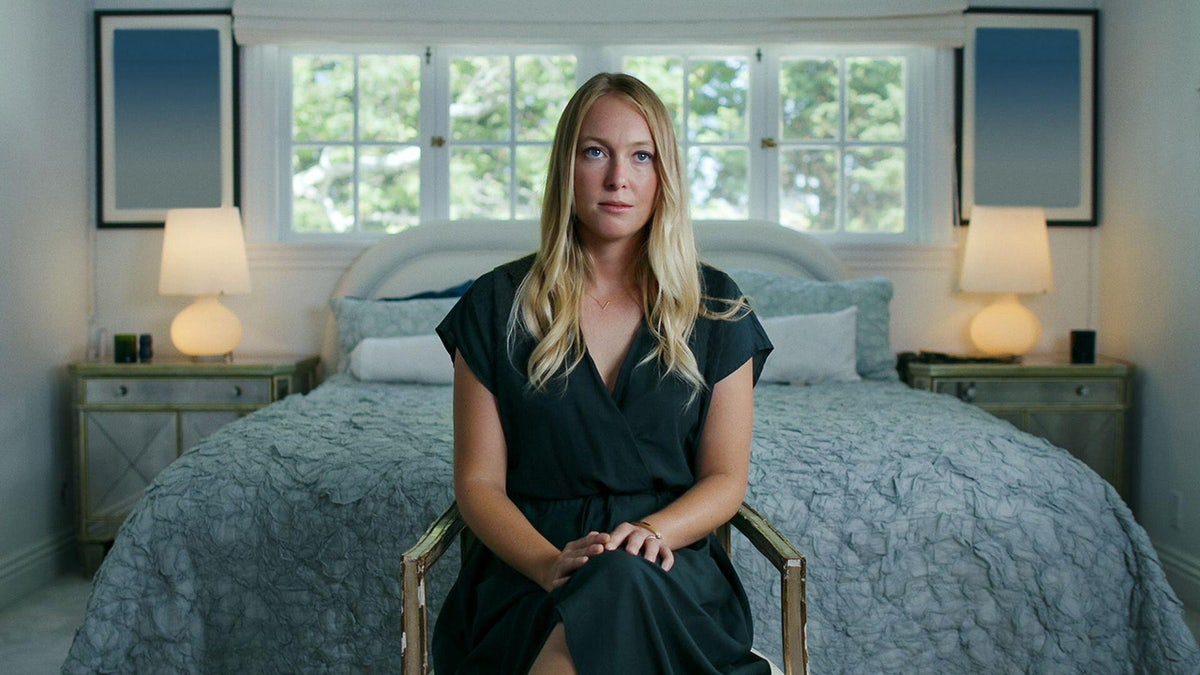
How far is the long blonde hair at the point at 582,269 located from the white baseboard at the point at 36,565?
2.61m

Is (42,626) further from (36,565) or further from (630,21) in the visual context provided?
(630,21)

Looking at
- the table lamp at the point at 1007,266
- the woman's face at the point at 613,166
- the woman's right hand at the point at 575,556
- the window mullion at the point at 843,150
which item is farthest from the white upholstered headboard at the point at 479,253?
the woman's right hand at the point at 575,556

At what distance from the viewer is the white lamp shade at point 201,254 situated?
3.85 metres

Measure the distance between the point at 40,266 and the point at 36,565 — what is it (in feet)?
3.45

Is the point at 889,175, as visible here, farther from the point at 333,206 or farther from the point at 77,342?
the point at 77,342

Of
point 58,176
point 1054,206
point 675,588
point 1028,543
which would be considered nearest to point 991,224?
point 1054,206

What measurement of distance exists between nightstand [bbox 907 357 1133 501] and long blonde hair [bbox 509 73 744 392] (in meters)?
2.28

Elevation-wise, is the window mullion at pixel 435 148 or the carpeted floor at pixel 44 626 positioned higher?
the window mullion at pixel 435 148

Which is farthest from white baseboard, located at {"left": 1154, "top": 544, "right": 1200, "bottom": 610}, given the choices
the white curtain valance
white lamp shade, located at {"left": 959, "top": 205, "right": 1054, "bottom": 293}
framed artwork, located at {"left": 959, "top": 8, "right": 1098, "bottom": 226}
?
the white curtain valance

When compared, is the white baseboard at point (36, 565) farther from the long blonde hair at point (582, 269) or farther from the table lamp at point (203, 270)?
the long blonde hair at point (582, 269)

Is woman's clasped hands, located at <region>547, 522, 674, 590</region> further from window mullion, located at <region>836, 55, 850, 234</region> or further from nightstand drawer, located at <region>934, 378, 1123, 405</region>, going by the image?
window mullion, located at <region>836, 55, 850, 234</region>

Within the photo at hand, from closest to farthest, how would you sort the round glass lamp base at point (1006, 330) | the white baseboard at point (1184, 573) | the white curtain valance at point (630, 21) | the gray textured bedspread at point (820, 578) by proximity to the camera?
1. the gray textured bedspread at point (820, 578)
2. the white baseboard at point (1184, 573)
3. the round glass lamp base at point (1006, 330)
4. the white curtain valance at point (630, 21)

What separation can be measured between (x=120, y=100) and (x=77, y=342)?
3.19ft

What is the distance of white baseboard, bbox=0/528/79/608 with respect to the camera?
3424mm
